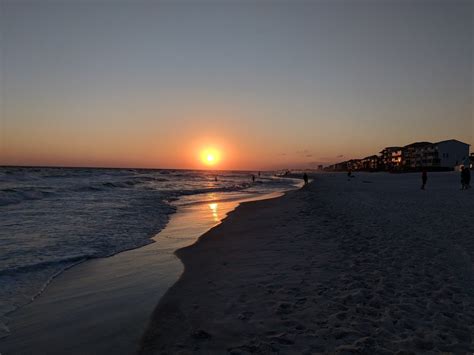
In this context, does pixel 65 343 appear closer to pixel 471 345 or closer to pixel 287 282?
pixel 287 282

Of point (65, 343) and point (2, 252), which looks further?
point (2, 252)

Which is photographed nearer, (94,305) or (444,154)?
(94,305)

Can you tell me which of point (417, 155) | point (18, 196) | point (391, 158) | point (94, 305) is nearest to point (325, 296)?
point (94, 305)

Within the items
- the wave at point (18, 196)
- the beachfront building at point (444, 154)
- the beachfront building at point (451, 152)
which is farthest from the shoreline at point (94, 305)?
the beachfront building at point (451, 152)

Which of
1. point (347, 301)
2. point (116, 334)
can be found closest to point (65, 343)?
point (116, 334)

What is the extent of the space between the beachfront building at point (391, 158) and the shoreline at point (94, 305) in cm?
12955

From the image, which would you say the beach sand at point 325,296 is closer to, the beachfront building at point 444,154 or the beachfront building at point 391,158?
the beachfront building at point 444,154

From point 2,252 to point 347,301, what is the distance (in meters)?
10.6

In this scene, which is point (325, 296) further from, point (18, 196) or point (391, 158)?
point (391, 158)

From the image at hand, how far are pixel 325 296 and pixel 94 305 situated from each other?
15.3 ft

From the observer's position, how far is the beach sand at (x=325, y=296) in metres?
4.31

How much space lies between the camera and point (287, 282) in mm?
6539

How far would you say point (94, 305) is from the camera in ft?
20.2

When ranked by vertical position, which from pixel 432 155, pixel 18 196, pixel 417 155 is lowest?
pixel 18 196
